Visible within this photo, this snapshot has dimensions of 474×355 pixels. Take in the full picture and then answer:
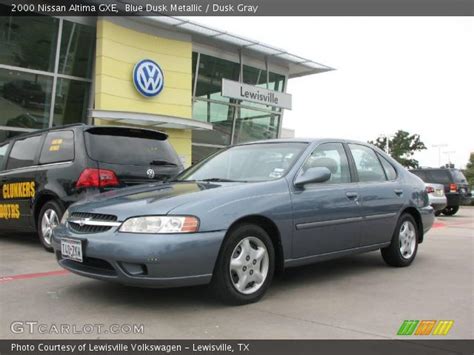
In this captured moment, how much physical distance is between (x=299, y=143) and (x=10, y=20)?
40.0ft

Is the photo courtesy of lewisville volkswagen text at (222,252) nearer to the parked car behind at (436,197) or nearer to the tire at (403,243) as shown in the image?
the tire at (403,243)

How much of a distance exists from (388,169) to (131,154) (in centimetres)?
332

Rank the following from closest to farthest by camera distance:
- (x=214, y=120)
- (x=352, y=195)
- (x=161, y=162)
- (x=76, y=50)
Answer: (x=352, y=195) → (x=161, y=162) → (x=76, y=50) → (x=214, y=120)

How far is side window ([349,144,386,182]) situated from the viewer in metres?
5.85

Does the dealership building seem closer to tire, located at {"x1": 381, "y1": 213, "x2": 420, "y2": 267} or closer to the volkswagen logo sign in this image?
the volkswagen logo sign

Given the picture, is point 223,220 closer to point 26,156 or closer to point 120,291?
point 120,291

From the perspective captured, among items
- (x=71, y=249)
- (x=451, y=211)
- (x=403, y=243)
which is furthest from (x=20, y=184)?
(x=451, y=211)

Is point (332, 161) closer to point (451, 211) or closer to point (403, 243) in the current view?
point (403, 243)

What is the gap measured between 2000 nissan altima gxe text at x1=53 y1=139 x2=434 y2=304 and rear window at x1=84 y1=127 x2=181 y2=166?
4.66 ft

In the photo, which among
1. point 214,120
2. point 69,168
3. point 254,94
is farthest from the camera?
point 254,94

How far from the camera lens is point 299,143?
540cm

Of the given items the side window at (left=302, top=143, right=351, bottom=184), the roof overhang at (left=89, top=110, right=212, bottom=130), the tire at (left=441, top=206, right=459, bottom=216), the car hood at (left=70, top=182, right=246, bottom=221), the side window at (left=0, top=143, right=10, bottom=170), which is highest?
the roof overhang at (left=89, top=110, right=212, bottom=130)

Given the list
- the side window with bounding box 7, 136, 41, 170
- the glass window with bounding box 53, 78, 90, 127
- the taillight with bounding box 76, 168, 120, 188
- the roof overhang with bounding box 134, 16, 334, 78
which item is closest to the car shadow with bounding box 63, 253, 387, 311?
the taillight with bounding box 76, 168, 120, 188

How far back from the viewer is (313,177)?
15.8ft
